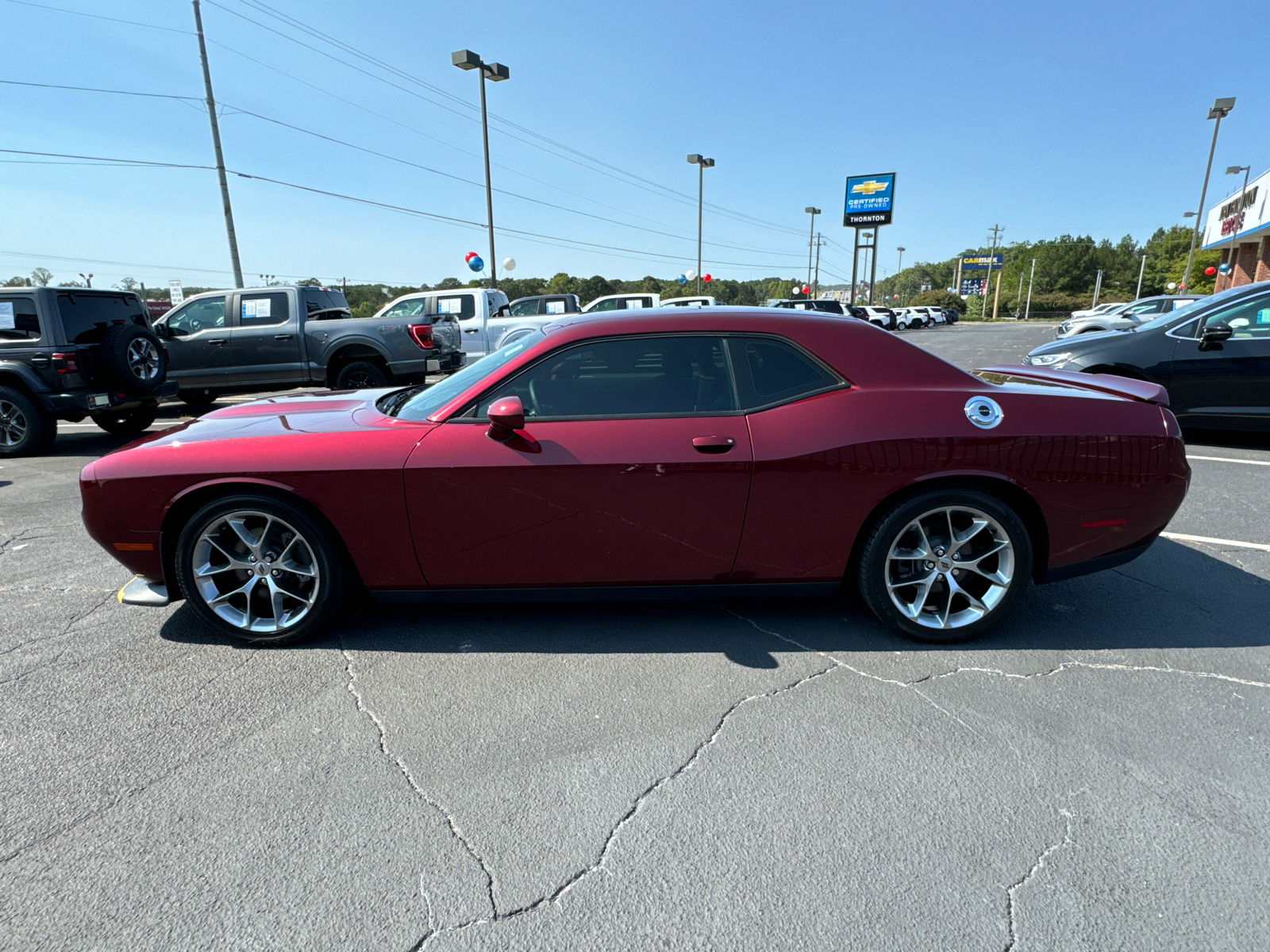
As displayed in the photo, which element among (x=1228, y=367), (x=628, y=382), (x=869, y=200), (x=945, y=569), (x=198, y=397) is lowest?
(x=198, y=397)

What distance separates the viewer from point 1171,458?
10.2 feet

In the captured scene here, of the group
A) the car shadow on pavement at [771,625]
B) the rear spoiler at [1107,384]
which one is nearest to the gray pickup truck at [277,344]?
the car shadow on pavement at [771,625]

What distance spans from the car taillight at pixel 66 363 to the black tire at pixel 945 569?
337 inches

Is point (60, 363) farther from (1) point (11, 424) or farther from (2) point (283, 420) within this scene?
(2) point (283, 420)

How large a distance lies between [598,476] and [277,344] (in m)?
9.61

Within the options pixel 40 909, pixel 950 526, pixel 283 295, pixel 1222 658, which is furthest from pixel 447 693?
pixel 283 295

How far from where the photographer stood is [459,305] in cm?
1468

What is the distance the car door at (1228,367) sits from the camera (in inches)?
265

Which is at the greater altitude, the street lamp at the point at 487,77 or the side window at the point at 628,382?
the street lamp at the point at 487,77

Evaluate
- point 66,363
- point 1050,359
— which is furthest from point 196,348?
point 1050,359

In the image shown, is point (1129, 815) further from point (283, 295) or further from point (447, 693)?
point (283, 295)

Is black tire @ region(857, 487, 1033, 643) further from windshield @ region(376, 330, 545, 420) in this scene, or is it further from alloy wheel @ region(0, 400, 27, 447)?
alloy wheel @ region(0, 400, 27, 447)

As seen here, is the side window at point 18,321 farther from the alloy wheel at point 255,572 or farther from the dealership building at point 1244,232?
the dealership building at point 1244,232

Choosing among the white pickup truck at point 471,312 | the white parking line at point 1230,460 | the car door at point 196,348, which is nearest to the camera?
the white parking line at point 1230,460
